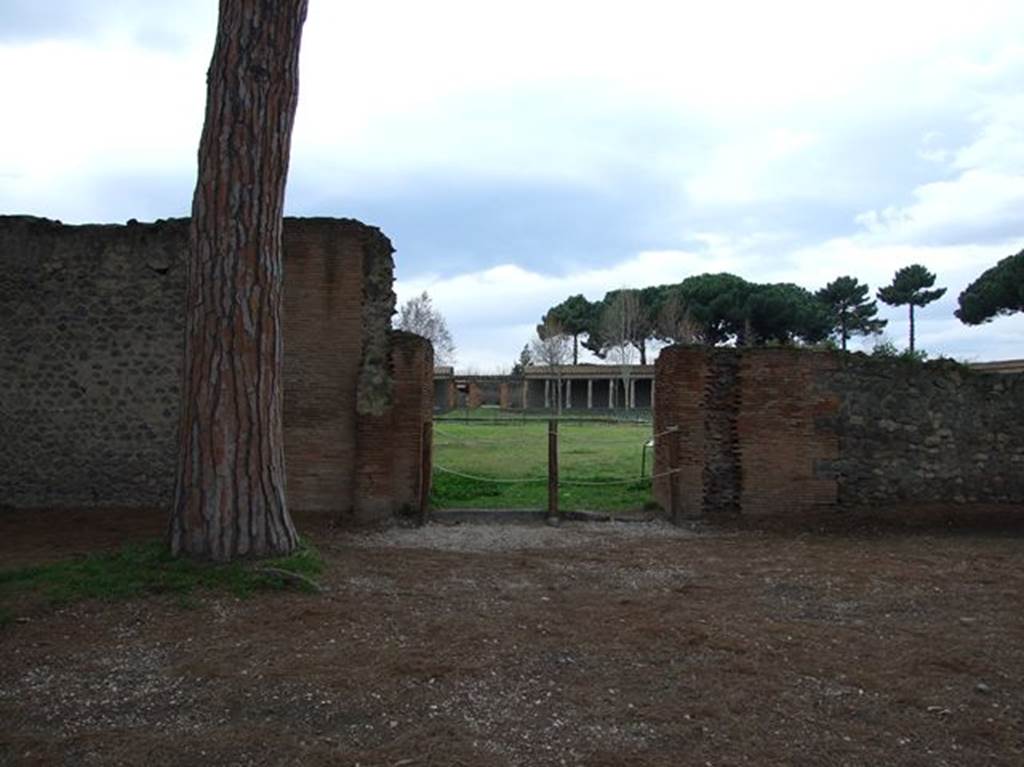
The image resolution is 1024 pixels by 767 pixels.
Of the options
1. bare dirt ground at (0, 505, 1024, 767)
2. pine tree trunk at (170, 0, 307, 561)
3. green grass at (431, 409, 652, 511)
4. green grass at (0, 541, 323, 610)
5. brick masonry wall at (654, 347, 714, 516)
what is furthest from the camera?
green grass at (431, 409, 652, 511)

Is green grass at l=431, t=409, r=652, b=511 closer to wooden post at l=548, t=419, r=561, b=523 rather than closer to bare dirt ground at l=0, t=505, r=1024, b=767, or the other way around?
wooden post at l=548, t=419, r=561, b=523

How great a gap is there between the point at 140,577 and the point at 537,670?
10.2 ft

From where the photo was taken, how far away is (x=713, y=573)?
703cm

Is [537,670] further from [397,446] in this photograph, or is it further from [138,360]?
[138,360]

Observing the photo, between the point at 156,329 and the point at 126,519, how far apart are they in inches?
90.1

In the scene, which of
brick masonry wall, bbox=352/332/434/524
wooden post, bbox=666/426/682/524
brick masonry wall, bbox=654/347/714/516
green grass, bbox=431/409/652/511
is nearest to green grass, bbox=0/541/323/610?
brick masonry wall, bbox=352/332/434/524

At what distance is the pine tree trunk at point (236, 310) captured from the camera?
6.02 metres

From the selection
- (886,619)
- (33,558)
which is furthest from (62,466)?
(886,619)

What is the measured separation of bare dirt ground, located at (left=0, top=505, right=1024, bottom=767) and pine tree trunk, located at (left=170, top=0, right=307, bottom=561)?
789 mm

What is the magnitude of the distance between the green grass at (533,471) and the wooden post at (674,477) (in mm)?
923

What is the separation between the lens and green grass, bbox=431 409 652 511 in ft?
37.3

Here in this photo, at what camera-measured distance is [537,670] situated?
4.25 metres

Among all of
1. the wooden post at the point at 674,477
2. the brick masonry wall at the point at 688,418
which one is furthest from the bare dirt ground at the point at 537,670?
the brick masonry wall at the point at 688,418

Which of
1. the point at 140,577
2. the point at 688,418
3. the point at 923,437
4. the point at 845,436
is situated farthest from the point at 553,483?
the point at 140,577
